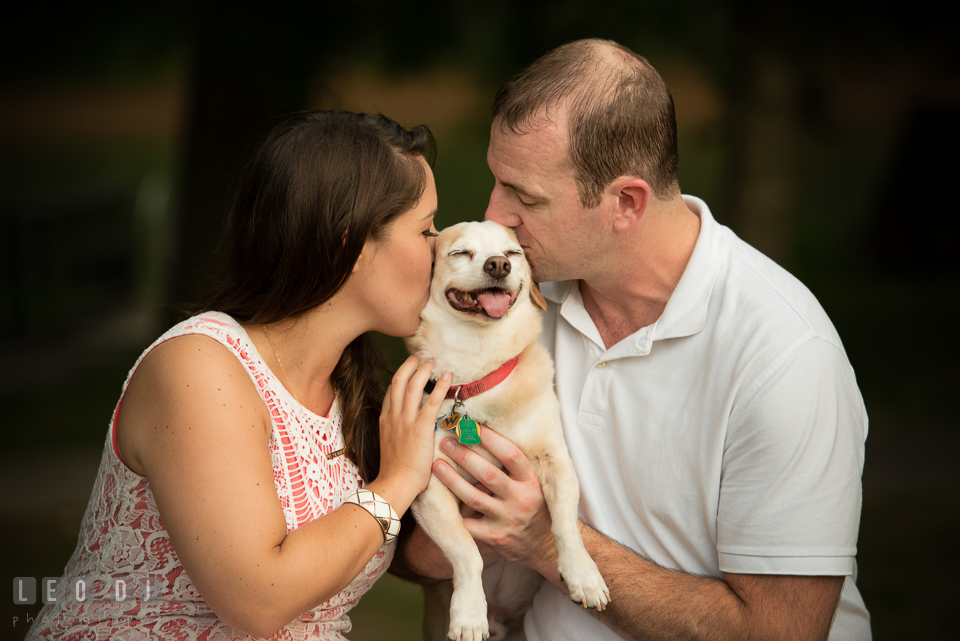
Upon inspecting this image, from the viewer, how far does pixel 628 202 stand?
2.16 m

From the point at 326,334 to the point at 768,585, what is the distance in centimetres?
128

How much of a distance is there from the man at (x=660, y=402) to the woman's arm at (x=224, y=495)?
54 centimetres

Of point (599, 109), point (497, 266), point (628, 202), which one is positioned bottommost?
point (497, 266)

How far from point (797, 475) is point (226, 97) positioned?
4.22 m

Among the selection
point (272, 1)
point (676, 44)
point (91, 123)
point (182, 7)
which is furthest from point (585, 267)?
point (91, 123)

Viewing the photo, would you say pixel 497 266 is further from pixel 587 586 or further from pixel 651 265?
pixel 587 586

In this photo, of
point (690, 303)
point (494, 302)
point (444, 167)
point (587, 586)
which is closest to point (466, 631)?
point (587, 586)

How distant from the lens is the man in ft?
6.01

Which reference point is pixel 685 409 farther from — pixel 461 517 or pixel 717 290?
pixel 461 517

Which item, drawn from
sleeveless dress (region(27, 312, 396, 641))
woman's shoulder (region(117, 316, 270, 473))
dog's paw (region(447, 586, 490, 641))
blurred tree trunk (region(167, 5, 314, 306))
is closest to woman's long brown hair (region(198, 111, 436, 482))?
sleeveless dress (region(27, 312, 396, 641))

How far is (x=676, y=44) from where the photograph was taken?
6.00 metres

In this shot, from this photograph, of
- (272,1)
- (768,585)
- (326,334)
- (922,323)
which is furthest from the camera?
(922,323)

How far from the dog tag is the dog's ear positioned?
44 cm

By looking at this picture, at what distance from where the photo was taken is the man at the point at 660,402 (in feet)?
6.01
